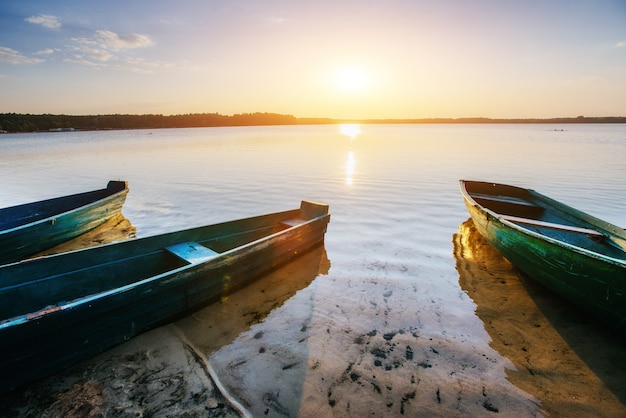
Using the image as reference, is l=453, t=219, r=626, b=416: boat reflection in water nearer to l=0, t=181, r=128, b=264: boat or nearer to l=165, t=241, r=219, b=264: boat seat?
l=165, t=241, r=219, b=264: boat seat

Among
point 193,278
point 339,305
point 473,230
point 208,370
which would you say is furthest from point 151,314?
point 473,230

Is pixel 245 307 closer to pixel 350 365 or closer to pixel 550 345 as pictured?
pixel 350 365

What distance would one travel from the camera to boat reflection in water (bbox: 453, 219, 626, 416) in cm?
327

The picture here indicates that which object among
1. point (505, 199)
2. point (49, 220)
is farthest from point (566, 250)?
point (49, 220)

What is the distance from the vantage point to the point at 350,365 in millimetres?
3744

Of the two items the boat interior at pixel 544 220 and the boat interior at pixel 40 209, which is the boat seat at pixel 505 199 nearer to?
the boat interior at pixel 544 220

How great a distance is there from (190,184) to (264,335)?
12344 mm

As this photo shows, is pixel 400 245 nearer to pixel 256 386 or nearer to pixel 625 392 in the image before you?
pixel 625 392

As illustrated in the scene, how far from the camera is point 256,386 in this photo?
3406 mm

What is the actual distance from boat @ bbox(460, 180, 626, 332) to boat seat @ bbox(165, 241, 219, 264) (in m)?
5.09

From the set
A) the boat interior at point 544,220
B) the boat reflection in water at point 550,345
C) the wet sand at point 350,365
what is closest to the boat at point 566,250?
the boat interior at point 544,220

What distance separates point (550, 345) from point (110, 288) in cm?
633

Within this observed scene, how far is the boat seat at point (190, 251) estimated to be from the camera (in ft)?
16.3

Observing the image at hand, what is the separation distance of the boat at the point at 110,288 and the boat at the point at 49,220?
2564 mm
